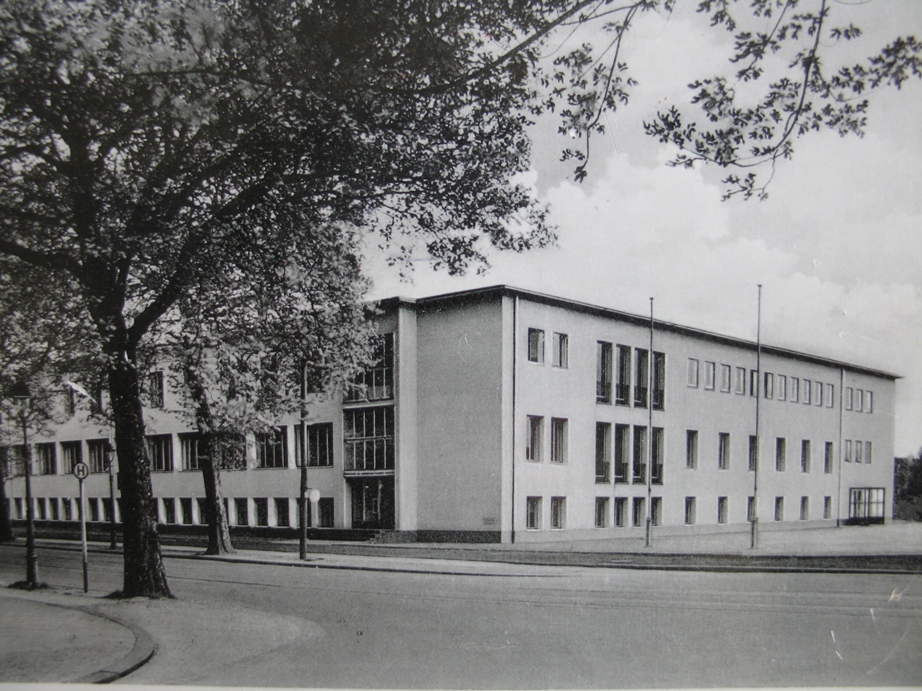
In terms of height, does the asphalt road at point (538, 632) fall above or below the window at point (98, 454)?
below

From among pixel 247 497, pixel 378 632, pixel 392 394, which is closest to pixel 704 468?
pixel 392 394

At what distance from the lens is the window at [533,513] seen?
28.5 m

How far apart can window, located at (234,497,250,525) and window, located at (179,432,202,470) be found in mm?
12758

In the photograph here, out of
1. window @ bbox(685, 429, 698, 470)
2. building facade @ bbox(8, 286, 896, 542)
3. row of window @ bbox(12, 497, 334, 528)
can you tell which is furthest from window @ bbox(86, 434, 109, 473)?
window @ bbox(685, 429, 698, 470)

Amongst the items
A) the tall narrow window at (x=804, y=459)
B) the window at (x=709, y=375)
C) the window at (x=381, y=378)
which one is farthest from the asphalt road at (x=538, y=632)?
the tall narrow window at (x=804, y=459)

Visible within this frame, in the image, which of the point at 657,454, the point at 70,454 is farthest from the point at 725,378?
the point at 70,454

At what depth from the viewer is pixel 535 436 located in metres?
29.0

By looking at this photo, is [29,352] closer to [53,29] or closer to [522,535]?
[53,29]

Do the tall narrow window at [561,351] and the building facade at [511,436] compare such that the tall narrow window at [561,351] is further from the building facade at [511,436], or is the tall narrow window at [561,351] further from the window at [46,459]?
the window at [46,459]

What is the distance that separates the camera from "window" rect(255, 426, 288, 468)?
29.0 m

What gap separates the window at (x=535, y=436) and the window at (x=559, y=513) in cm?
183

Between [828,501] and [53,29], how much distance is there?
41.1 meters

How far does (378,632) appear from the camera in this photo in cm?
940

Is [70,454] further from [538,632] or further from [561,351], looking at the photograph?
[561,351]
